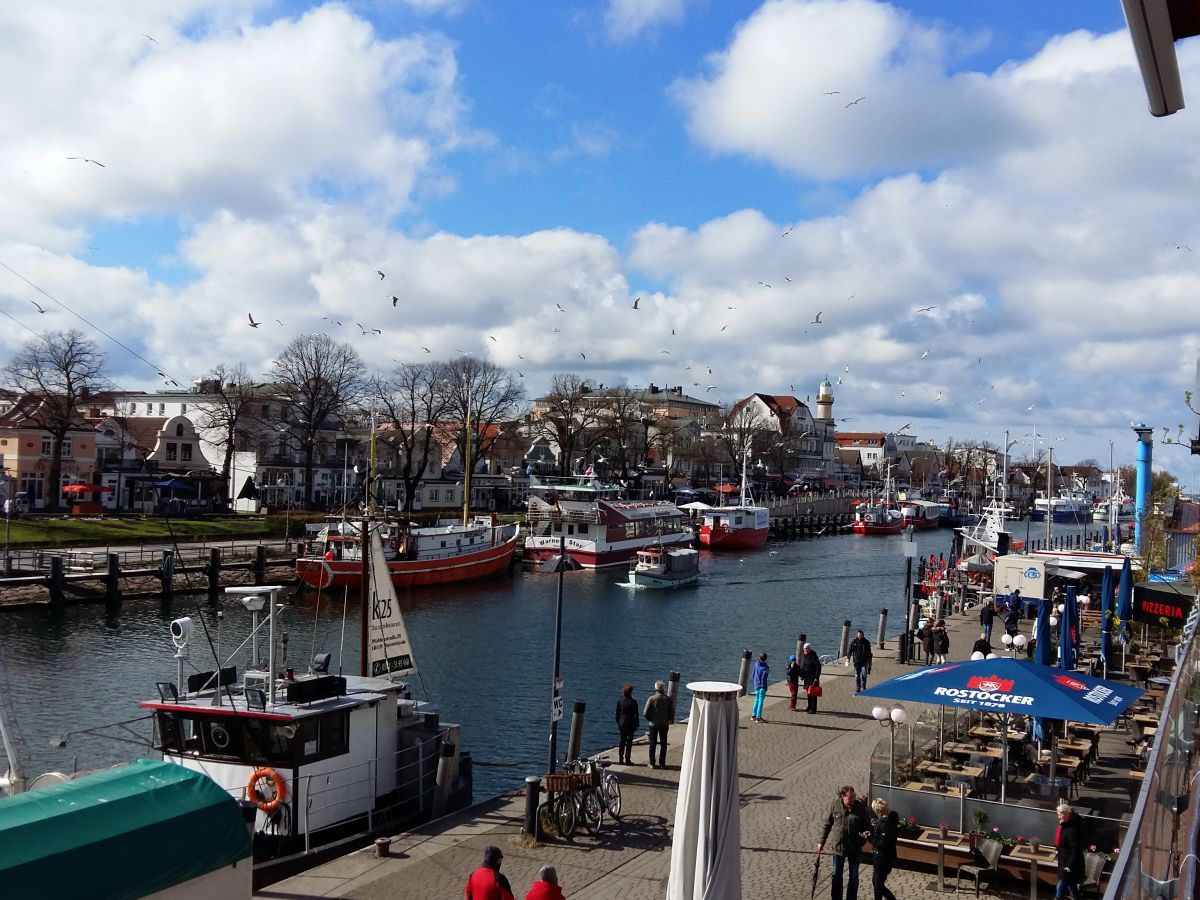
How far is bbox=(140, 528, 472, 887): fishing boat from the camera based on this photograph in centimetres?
1652

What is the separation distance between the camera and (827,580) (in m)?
67.2

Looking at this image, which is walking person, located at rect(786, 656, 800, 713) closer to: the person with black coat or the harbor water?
the harbor water

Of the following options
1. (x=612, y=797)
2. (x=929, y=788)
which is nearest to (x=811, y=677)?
(x=929, y=788)

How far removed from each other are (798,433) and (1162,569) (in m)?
129

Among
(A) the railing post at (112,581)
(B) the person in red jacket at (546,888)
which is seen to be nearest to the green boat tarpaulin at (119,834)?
(B) the person in red jacket at (546,888)

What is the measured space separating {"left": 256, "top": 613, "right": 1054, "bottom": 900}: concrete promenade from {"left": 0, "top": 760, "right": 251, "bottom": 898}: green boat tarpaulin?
310cm

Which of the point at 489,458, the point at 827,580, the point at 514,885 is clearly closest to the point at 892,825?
the point at 514,885

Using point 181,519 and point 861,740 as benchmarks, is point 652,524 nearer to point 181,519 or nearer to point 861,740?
point 181,519

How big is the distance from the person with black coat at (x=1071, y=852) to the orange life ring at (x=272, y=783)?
11339 millimetres

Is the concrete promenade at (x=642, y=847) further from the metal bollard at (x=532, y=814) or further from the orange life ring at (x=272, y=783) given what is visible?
the orange life ring at (x=272, y=783)

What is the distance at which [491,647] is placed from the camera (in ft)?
129

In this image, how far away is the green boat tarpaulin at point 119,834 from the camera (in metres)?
9.16

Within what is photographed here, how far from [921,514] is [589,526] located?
77.1m

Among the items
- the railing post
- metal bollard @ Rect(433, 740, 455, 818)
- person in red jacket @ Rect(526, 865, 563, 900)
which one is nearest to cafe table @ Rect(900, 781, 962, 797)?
person in red jacket @ Rect(526, 865, 563, 900)
